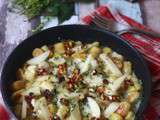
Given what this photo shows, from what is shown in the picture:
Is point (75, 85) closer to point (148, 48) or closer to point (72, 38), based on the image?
point (72, 38)

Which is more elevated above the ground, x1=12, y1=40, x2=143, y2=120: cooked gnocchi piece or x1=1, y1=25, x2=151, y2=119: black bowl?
x1=1, y1=25, x2=151, y2=119: black bowl

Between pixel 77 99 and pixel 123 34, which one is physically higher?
pixel 123 34

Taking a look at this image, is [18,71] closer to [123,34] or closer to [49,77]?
[49,77]

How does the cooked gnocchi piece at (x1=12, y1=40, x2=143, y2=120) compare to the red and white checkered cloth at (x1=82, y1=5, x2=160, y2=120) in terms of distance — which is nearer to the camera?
the cooked gnocchi piece at (x1=12, y1=40, x2=143, y2=120)

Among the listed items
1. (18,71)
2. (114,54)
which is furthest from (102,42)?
(18,71)

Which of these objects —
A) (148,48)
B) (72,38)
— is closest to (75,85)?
(72,38)

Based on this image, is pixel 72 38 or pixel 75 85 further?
pixel 72 38
